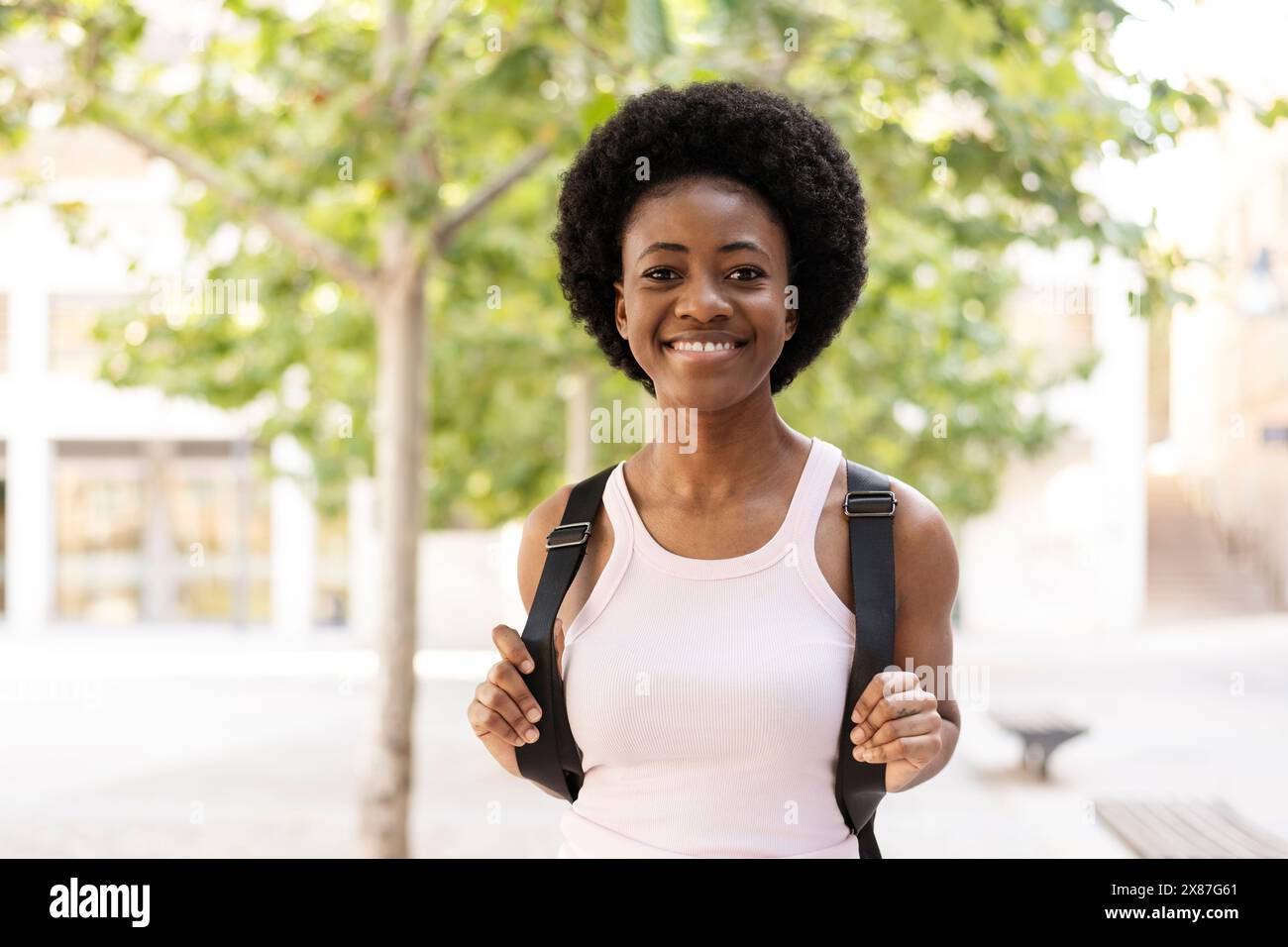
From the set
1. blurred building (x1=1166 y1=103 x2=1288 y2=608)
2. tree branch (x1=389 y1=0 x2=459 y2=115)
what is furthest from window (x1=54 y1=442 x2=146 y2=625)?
tree branch (x1=389 y1=0 x2=459 y2=115)

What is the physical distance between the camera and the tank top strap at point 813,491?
6.66 feet

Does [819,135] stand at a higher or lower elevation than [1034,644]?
higher

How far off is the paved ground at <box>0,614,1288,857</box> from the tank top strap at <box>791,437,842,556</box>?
544 centimetres

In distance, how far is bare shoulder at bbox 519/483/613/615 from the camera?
211 cm

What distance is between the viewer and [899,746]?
184cm

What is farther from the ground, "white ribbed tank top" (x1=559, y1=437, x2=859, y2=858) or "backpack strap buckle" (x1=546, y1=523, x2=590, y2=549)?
"backpack strap buckle" (x1=546, y1=523, x2=590, y2=549)

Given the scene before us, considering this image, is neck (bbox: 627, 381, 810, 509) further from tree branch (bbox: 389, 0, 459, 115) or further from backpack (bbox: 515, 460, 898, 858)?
tree branch (bbox: 389, 0, 459, 115)

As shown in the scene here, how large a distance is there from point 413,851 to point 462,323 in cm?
485

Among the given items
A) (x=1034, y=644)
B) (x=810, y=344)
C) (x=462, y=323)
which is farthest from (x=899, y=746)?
(x=1034, y=644)

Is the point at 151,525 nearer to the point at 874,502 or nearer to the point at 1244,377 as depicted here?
the point at 1244,377

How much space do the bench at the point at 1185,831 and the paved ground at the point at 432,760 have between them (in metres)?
0.49

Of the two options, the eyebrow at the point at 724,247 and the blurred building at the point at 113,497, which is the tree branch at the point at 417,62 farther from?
the blurred building at the point at 113,497

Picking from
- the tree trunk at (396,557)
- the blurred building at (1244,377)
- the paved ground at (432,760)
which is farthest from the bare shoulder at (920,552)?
the blurred building at (1244,377)
